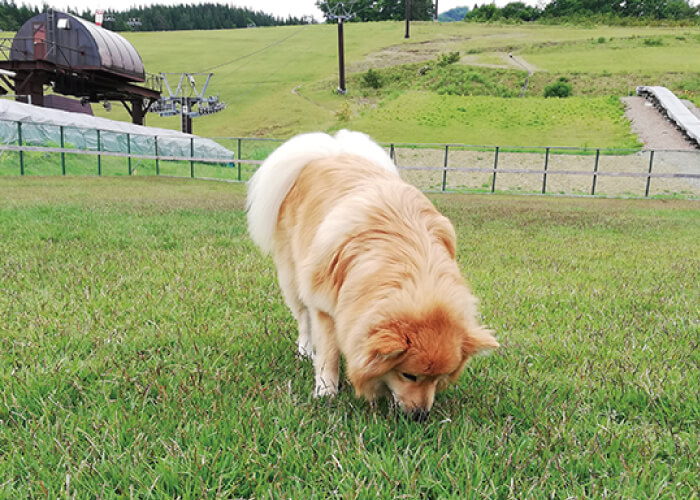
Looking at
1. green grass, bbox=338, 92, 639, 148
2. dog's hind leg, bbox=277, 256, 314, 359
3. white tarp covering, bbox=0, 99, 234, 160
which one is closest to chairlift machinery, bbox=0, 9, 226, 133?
white tarp covering, bbox=0, 99, 234, 160

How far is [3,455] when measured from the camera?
2027 mm

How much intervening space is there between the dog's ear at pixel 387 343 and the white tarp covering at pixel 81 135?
19629 millimetres

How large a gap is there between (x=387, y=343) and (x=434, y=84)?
1908 inches

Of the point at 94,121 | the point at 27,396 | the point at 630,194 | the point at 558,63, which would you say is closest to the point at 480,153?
the point at 630,194

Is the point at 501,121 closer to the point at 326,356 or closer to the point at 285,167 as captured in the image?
the point at 285,167

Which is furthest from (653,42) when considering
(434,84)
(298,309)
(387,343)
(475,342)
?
(387,343)

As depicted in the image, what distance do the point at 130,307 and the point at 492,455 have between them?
10.0ft

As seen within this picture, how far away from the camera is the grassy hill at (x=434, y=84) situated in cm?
3609

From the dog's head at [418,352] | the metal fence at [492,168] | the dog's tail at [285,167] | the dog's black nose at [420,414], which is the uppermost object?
the dog's tail at [285,167]

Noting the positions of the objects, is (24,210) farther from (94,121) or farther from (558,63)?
(558,63)

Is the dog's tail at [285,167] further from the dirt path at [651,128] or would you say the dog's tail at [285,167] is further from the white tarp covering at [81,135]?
the dirt path at [651,128]

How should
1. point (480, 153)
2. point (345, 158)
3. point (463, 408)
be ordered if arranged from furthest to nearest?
point (480, 153), point (345, 158), point (463, 408)

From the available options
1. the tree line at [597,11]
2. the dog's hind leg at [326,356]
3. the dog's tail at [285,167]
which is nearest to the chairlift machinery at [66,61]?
Result: the dog's tail at [285,167]

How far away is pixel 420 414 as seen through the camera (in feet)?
8.02
